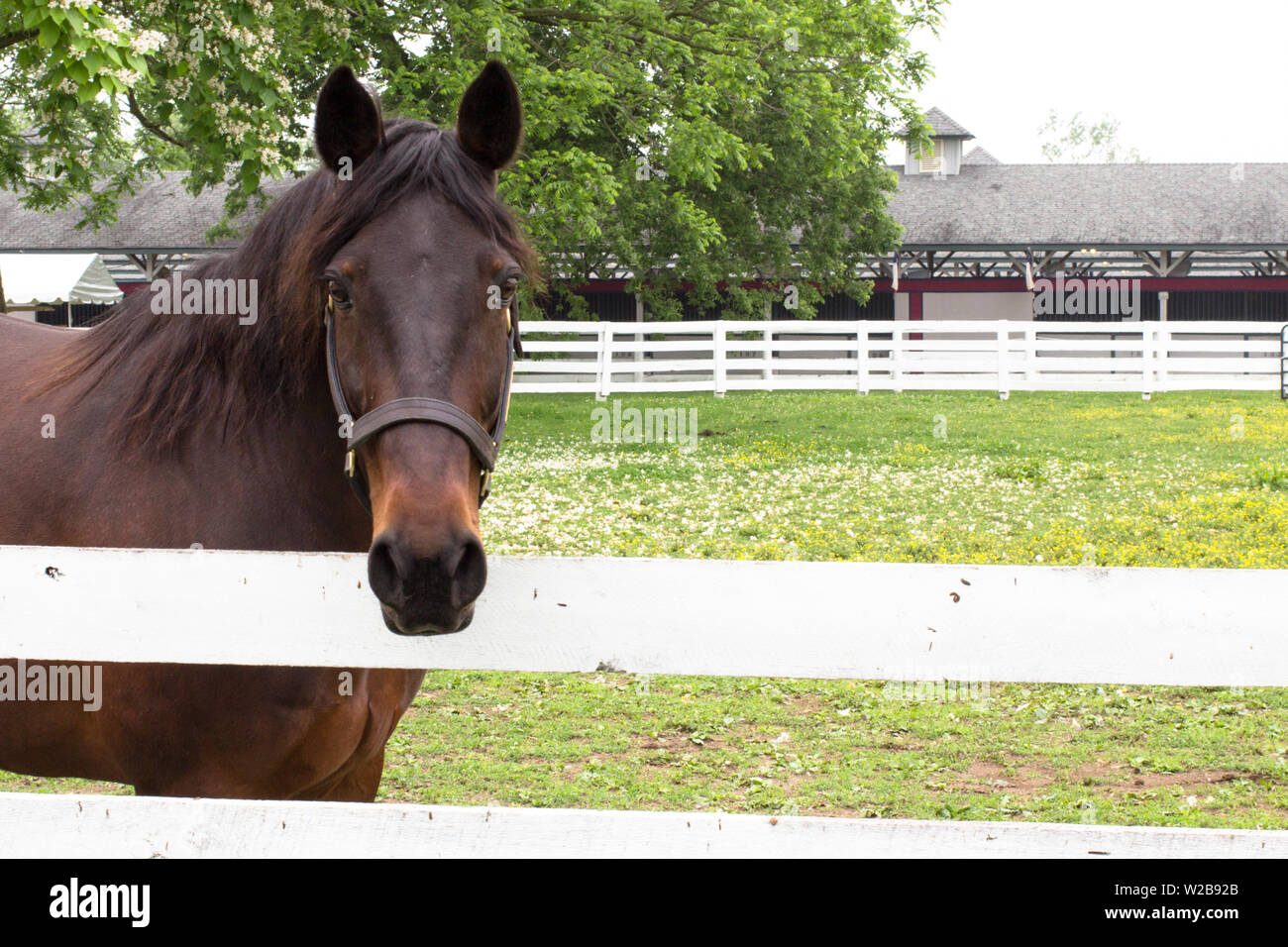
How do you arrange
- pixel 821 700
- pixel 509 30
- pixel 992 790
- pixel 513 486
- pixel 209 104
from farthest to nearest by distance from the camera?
1. pixel 509 30
2. pixel 513 486
3. pixel 209 104
4. pixel 821 700
5. pixel 992 790

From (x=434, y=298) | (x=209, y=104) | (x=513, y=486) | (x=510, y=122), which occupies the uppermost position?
(x=209, y=104)

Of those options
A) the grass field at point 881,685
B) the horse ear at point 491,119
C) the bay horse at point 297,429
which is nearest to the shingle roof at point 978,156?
the grass field at point 881,685

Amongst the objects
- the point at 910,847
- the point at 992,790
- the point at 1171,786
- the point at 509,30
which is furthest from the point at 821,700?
the point at 509,30

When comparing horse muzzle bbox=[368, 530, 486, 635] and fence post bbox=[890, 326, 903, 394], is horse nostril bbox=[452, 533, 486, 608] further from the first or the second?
fence post bbox=[890, 326, 903, 394]

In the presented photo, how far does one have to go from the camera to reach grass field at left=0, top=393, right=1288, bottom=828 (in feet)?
17.4

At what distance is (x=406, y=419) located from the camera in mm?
2324

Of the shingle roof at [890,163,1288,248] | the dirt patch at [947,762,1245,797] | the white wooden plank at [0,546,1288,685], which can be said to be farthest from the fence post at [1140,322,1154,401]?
the white wooden plank at [0,546,1288,685]

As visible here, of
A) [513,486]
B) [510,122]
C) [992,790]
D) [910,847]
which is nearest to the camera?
[910,847]

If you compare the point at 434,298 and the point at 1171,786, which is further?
the point at 1171,786

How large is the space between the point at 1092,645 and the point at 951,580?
306 mm

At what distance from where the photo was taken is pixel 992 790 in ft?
17.3

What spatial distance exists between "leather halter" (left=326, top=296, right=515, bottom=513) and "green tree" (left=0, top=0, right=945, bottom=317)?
21.9ft

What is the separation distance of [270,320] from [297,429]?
0.31 metres
